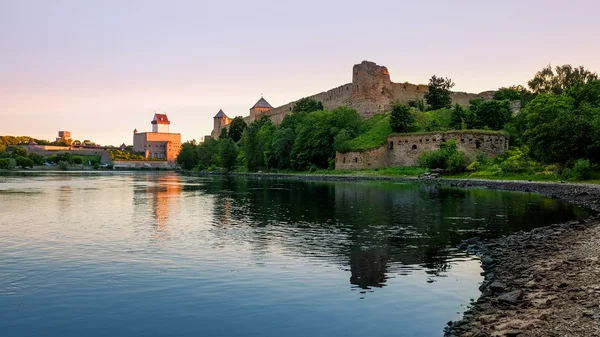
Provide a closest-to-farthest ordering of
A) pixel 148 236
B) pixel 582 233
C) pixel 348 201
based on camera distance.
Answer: pixel 582 233 < pixel 148 236 < pixel 348 201

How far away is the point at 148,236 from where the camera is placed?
1455cm

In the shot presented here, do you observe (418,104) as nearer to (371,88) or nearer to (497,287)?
(371,88)

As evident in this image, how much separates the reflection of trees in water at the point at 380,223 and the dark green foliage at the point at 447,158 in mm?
17466

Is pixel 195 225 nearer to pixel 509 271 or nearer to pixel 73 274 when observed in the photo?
pixel 73 274

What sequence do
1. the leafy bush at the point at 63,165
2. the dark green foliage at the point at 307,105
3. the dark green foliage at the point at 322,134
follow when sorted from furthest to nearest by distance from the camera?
the leafy bush at the point at 63,165 → the dark green foliage at the point at 307,105 → the dark green foliage at the point at 322,134

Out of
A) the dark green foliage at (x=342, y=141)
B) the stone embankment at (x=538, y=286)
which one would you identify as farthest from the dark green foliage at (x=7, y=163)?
the stone embankment at (x=538, y=286)

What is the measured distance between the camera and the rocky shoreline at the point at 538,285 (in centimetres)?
621

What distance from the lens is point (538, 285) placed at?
26.7 feet

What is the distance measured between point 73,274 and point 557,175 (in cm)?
3124

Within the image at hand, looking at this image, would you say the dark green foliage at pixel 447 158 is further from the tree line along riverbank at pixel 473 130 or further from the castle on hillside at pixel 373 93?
the castle on hillside at pixel 373 93

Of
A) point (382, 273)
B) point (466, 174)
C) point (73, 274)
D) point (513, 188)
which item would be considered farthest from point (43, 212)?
point (466, 174)

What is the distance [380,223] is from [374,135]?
40.2 m

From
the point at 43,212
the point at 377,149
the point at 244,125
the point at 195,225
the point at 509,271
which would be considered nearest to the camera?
the point at 509,271

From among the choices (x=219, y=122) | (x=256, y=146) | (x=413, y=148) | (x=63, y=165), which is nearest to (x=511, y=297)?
(x=413, y=148)
